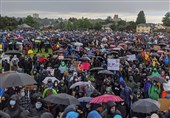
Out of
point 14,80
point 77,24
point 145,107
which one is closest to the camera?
point 145,107

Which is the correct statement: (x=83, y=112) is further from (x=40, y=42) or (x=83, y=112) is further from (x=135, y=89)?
(x=40, y=42)

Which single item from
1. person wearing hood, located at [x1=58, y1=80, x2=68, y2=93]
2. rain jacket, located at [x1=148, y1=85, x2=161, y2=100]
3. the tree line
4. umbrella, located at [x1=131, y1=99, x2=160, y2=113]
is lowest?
the tree line

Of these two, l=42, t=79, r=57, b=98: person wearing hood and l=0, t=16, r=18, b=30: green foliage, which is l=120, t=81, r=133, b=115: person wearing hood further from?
l=0, t=16, r=18, b=30: green foliage

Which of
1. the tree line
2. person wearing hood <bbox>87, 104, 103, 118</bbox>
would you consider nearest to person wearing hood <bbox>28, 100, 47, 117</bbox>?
person wearing hood <bbox>87, 104, 103, 118</bbox>

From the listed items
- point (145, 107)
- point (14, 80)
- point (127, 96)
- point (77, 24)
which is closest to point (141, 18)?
point (77, 24)

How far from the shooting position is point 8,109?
25.2ft

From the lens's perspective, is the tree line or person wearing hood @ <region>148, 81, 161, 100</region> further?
the tree line

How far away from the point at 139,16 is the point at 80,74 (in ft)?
526

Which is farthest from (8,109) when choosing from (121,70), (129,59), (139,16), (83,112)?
(139,16)

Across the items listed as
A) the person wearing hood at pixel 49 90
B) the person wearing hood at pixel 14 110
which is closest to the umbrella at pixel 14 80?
the person wearing hood at pixel 49 90

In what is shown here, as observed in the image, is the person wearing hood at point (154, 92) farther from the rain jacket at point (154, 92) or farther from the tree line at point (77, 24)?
the tree line at point (77, 24)

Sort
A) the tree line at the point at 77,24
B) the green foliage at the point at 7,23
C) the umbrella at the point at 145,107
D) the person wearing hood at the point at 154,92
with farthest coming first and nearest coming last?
the tree line at the point at 77,24 → the green foliage at the point at 7,23 → the person wearing hood at the point at 154,92 → the umbrella at the point at 145,107

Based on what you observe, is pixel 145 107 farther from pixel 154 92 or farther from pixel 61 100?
pixel 154 92

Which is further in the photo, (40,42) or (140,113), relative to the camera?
(40,42)
